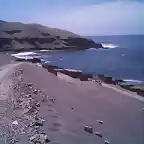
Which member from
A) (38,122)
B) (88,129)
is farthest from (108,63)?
(38,122)

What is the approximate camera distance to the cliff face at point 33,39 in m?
47.7

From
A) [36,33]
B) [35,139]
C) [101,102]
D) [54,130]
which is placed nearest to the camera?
[35,139]

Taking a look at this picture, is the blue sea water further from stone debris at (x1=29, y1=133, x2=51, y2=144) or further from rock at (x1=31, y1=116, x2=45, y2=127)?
stone debris at (x1=29, y1=133, x2=51, y2=144)

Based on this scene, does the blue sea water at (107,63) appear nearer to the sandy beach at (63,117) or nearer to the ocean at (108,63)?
the ocean at (108,63)

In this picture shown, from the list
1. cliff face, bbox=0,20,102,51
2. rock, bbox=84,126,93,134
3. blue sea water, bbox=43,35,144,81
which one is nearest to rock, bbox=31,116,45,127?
rock, bbox=84,126,93,134

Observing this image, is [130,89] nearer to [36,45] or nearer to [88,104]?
[88,104]

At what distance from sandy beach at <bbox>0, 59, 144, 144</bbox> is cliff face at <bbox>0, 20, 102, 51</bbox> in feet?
124

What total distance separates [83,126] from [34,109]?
Result: 3.37ft

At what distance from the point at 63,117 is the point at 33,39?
46390mm

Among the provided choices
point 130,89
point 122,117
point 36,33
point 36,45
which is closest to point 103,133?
point 122,117

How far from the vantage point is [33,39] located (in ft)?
168

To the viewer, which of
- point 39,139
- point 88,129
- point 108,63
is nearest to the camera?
point 39,139

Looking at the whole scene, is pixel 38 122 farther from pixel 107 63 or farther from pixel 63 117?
pixel 107 63

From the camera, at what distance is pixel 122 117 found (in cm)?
632
